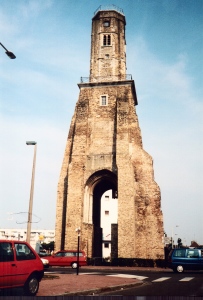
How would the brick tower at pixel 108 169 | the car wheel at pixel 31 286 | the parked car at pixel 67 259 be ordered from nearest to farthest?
the car wheel at pixel 31 286, the parked car at pixel 67 259, the brick tower at pixel 108 169

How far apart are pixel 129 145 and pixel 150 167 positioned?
3037mm

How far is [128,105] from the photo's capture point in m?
30.8

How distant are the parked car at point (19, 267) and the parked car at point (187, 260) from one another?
11969 millimetres

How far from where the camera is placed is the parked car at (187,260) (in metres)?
18.1

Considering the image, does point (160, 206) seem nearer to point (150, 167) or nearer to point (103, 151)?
point (150, 167)

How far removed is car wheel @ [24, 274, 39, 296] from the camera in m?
7.96

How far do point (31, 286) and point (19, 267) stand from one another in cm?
71

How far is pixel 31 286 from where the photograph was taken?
8133 mm

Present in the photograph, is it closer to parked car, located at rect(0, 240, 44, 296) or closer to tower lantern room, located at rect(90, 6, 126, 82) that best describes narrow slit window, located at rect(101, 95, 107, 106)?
tower lantern room, located at rect(90, 6, 126, 82)

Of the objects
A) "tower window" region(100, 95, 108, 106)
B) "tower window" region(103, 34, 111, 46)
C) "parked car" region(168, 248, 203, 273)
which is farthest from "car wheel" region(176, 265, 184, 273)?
"tower window" region(103, 34, 111, 46)

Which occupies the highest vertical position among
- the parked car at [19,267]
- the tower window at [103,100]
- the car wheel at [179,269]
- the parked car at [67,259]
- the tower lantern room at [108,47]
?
the tower lantern room at [108,47]

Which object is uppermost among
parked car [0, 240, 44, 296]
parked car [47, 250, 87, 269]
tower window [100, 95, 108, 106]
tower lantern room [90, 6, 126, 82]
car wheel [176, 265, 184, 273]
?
tower lantern room [90, 6, 126, 82]

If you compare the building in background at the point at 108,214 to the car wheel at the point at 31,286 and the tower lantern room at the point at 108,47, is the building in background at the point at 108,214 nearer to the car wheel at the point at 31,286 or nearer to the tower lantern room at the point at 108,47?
the tower lantern room at the point at 108,47

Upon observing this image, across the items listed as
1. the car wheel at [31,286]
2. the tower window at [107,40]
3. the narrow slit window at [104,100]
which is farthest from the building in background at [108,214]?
the car wheel at [31,286]
